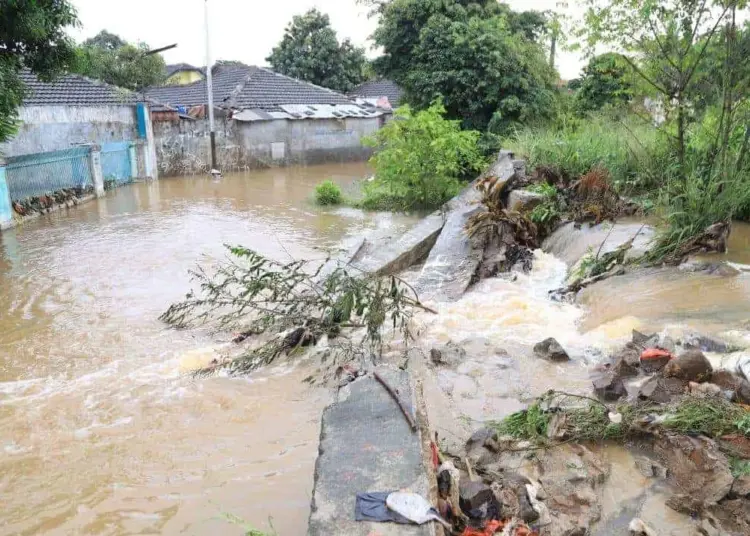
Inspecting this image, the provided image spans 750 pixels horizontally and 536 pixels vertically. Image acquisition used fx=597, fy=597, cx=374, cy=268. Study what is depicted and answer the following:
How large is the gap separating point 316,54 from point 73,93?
59.9 ft

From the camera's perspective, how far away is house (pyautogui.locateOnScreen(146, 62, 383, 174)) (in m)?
22.6

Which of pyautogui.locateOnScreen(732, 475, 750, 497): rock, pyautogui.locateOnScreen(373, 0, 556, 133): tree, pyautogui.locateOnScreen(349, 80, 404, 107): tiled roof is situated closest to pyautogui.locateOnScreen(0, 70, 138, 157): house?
pyautogui.locateOnScreen(373, 0, 556, 133): tree

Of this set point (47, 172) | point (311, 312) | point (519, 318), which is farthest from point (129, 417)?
point (47, 172)

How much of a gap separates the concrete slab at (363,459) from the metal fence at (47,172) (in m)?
12.9

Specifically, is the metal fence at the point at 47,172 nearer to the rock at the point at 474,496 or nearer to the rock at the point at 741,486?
the rock at the point at 474,496

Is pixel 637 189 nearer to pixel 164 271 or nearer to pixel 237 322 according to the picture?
pixel 237 322

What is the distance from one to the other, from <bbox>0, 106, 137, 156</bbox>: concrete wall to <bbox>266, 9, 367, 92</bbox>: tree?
15883mm

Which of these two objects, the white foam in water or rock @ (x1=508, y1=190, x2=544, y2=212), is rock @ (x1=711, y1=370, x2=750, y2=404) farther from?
rock @ (x1=508, y1=190, x2=544, y2=212)

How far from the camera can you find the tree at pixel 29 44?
30.2 ft

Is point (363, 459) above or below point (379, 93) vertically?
below

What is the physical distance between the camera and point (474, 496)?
9.95 ft

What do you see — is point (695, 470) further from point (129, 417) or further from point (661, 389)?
point (129, 417)

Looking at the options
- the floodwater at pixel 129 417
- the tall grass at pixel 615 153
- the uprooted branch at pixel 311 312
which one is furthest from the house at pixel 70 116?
the tall grass at pixel 615 153

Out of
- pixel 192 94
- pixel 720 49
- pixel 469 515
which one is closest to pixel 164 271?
pixel 469 515
